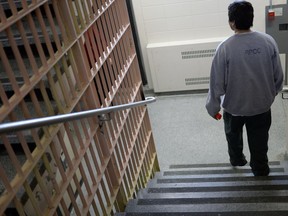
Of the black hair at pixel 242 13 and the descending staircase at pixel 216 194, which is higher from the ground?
the black hair at pixel 242 13

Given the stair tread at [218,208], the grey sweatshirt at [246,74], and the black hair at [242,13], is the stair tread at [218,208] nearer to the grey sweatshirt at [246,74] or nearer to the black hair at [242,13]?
the grey sweatshirt at [246,74]

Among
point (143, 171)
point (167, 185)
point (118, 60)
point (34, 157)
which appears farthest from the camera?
point (143, 171)

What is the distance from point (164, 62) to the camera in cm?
468

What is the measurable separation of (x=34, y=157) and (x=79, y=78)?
1.97 ft

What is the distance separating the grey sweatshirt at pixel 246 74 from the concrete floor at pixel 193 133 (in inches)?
52.5

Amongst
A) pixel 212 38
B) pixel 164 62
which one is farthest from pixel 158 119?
pixel 212 38

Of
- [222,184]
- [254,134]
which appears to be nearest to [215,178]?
[222,184]

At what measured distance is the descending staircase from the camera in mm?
2139

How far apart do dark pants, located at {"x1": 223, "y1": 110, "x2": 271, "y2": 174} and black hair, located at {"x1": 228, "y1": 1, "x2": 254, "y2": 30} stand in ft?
2.13

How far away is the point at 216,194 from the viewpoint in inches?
96.4

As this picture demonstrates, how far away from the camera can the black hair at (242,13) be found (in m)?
2.14

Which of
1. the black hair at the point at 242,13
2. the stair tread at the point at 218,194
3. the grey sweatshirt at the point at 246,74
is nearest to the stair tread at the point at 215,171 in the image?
the stair tread at the point at 218,194

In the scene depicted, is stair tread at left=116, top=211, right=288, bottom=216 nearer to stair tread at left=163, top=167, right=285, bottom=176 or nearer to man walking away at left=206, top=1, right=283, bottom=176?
man walking away at left=206, top=1, right=283, bottom=176

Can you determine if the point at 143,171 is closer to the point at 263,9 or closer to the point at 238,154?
the point at 238,154
